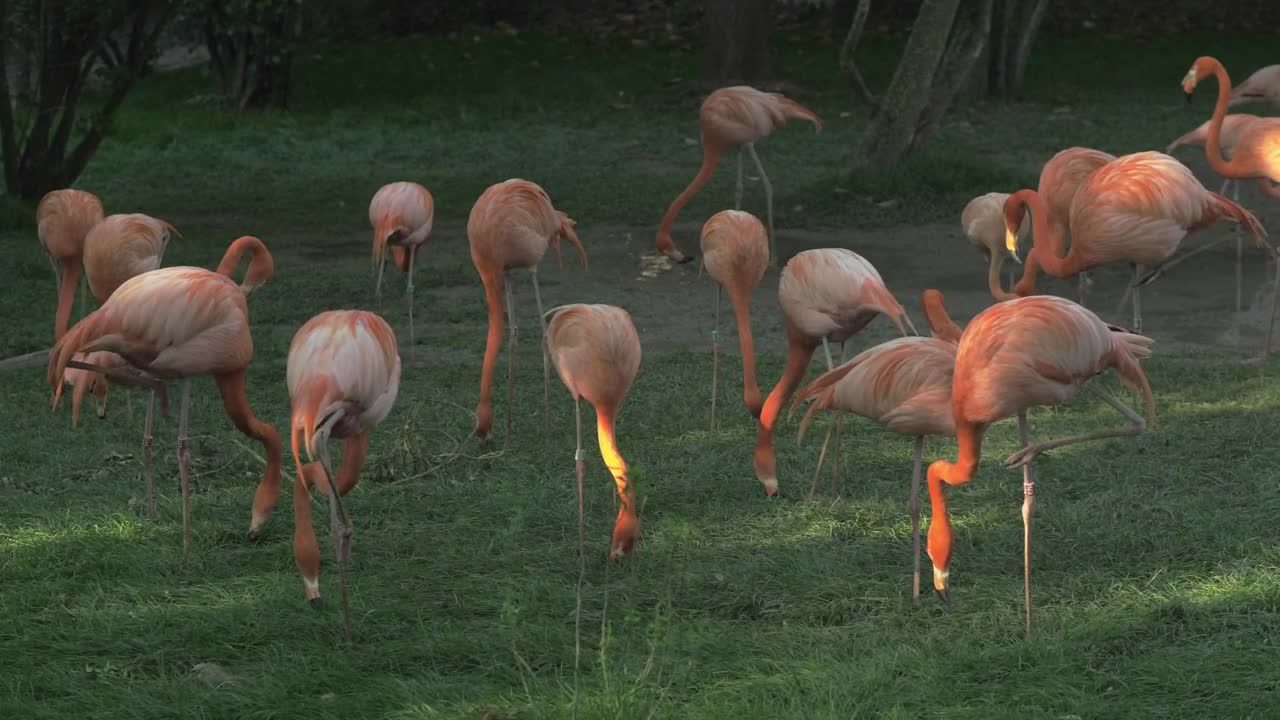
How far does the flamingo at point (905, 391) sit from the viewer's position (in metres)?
3.87

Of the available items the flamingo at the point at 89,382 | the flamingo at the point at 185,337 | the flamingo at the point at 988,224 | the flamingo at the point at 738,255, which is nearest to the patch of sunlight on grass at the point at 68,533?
the flamingo at the point at 185,337

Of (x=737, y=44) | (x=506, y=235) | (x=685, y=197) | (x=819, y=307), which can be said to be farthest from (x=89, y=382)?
(x=737, y=44)

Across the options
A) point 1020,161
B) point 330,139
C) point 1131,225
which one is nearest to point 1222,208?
point 1131,225

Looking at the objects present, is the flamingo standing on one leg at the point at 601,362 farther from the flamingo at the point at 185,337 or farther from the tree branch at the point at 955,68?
the tree branch at the point at 955,68

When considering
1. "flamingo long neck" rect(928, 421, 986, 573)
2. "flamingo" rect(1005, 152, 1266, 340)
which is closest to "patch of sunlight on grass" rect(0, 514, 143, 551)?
"flamingo long neck" rect(928, 421, 986, 573)

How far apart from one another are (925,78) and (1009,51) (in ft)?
18.2

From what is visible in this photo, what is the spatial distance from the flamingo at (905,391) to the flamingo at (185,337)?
5.17 ft

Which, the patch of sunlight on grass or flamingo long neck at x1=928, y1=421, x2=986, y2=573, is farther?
the patch of sunlight on grass

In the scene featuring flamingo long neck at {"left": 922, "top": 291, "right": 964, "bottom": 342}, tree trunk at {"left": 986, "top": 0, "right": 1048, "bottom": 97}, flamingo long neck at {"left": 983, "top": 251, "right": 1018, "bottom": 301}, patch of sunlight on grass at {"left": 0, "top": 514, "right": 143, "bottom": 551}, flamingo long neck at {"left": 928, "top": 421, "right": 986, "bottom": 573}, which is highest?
flamingo long neck at {"left": 922, "top": 291, "right": 964, "bottom": 342}

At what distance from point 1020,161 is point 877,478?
6842mm

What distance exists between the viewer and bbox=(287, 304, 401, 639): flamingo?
146 inches

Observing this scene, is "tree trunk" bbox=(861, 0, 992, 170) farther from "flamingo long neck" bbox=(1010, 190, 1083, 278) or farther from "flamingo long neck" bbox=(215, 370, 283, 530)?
"flamingo long neck" bbox=(215, 370, 283, 530)

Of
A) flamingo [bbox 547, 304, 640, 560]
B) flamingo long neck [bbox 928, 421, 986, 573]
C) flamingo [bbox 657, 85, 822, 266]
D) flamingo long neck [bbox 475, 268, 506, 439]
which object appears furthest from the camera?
flamingo [bbox 657, 85, 822, 266]

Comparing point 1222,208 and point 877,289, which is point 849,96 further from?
point 877,289
